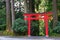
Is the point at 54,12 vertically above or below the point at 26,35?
above

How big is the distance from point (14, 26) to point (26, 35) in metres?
1.46

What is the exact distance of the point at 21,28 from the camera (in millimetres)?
19094

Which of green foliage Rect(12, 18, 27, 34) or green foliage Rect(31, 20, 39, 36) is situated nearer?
green foliage Rect(12, 18, 27, 34)

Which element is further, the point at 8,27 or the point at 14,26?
the point at 8,27

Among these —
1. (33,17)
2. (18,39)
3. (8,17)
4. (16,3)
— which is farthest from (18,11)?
(18,39)

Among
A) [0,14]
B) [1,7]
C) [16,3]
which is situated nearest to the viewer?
[0,14]

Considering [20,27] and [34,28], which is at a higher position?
[20,27]

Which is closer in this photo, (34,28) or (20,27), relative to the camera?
(20,27)

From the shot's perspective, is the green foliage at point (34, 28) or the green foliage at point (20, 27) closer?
the green foliage at point (20, 27)

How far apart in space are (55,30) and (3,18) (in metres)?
10.7

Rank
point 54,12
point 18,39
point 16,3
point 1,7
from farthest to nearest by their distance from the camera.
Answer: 1. point 16,3
2. point 1,7
3. point 54,12
4. point 18,39

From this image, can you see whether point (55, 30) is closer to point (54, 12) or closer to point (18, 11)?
point (54, 12)

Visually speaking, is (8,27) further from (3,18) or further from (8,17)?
(3,18)

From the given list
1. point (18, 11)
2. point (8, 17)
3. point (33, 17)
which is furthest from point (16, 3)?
point (33, 17)
